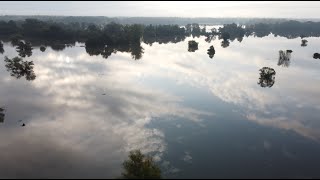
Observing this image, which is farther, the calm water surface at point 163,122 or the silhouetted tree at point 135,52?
the silhouetted tree at point 135,52

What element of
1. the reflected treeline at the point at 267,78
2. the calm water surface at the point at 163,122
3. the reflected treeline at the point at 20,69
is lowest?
the calm water surface at the point at 163,122

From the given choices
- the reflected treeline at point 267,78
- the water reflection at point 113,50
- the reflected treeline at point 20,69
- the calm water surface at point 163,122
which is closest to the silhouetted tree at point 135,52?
the water reflection at point 113,50

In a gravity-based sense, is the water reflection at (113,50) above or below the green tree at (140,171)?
above

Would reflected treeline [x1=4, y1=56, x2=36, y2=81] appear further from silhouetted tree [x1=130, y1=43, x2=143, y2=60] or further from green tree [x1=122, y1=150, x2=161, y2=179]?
green tree [x1=122, y1=150, x2=161, y2=179]

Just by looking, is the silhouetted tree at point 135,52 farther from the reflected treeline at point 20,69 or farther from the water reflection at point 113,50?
the reflected treeline at point 20,69

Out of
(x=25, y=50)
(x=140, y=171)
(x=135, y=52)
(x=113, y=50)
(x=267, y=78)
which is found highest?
(x=113, y=50)

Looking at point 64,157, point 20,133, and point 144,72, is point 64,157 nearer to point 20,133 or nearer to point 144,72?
point 20,133

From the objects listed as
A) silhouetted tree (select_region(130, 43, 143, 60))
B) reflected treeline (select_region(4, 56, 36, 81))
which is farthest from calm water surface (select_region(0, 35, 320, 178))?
silhouetted tree (select_region(130, 43, 143, 60))

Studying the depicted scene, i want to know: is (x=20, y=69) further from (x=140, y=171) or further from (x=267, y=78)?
(x=140, y=171)

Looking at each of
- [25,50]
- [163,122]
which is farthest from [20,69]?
[163,122]
